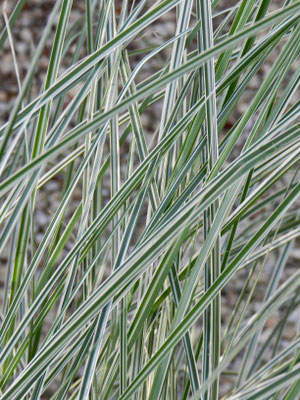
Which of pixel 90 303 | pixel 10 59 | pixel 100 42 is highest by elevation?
pixel 10 59

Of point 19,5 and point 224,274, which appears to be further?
point 19,5

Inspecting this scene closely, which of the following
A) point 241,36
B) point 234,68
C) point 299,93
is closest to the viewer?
point 241,36

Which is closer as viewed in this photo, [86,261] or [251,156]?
[251,156]

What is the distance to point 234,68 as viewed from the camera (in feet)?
1.29

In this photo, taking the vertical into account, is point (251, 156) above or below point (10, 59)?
below

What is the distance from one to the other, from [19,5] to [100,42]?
0.07m

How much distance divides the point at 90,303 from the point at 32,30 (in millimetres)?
1158

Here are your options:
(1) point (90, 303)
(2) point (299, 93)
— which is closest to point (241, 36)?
(1) point (90, 303)

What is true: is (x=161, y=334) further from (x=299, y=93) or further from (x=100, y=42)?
(x=299, y=93)

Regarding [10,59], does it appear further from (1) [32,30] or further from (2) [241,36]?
(2) [241,36]

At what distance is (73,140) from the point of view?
0.28m

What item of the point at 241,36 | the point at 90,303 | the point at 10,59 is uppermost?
the point at 10,59

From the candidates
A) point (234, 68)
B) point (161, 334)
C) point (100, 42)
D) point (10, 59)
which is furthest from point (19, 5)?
point (10, 59)

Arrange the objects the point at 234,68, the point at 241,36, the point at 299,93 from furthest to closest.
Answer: the point at 299,93
the point at 234,68
the point at 241,36
